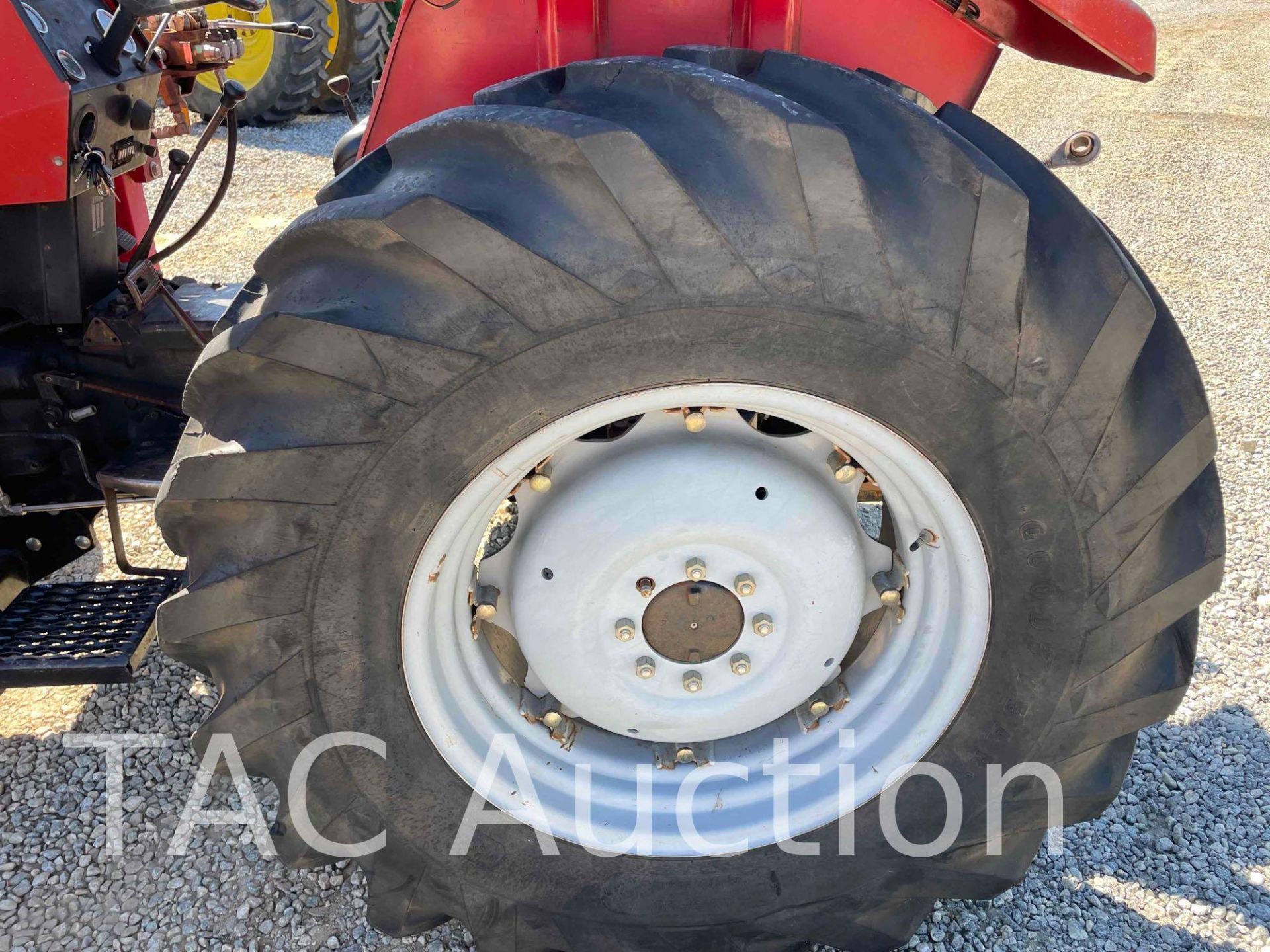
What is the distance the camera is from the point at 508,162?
3.83 feet

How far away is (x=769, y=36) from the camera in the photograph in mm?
1514

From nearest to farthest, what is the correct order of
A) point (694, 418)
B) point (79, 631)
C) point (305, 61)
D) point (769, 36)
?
point (694, 418) → point (769, 36) → point (79, 631) → point (305, 61)

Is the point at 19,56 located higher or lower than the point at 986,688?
higher

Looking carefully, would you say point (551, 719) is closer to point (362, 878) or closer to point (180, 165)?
point (362, 878)

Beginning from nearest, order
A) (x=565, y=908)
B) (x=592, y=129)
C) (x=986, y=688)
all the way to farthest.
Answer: (x=592, y=129) < (x=986, y=688) < (x=565, y=908)

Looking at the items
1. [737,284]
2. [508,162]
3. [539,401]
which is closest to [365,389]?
[539,401]

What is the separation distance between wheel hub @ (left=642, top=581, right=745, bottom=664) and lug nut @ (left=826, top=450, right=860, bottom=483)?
25 cm

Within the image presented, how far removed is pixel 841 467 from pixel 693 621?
334 millimetres

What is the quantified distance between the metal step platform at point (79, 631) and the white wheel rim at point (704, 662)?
785 mm

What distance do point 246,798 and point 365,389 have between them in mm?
1227

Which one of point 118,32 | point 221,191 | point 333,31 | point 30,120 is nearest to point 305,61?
point 333,31

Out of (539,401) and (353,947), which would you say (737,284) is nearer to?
(539,401)

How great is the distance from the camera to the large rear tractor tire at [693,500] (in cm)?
115

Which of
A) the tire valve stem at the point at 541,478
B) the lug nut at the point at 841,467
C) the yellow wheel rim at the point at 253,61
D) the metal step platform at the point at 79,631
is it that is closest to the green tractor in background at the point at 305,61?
the yellow wheel rim at the point at 253,61
